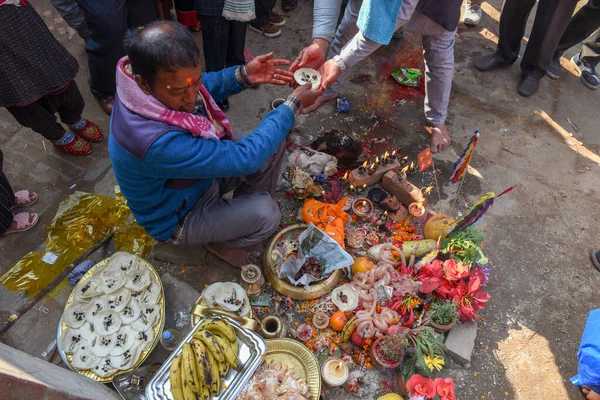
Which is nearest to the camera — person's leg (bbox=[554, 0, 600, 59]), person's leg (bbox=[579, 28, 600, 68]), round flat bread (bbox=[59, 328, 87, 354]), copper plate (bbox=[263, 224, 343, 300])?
round flat bread (bbox=[59, 328, 87, 354])

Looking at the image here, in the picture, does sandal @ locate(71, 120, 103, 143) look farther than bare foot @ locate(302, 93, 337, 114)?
No

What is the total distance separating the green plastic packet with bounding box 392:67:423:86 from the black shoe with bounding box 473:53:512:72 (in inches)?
37.0

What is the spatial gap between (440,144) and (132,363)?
364 cm

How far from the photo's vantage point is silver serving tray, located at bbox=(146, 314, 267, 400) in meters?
2.48

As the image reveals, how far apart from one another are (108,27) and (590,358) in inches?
194

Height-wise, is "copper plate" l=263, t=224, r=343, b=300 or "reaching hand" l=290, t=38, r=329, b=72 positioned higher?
"reaching hand" l=290, t=38, r=329, b=72

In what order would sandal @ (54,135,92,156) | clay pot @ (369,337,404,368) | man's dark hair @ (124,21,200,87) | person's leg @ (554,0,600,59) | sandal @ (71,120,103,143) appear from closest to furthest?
man's dark hair @ (124,21,200,87), clay pot @ (369,337,404,368), sandal @ (54,135,92,156), sandal @ (71,120,103,143), person's leg @ (554,0,600,59)

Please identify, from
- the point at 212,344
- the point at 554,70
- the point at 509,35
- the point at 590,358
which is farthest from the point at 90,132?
the point at 554,70

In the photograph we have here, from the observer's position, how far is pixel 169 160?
238 centimetres

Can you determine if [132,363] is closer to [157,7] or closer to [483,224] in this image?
[483,224]

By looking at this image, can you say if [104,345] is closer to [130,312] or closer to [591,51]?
[130,312]

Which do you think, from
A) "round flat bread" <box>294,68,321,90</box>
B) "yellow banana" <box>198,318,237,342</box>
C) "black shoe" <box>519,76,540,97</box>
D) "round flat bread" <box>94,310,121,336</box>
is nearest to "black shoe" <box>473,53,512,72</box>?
"black shoe" <box>519,76,540,97</box>

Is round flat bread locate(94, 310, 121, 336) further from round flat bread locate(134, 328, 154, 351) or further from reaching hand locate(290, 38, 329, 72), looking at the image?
reaching hand locate(290, 38, 329, 72)

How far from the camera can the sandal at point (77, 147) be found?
4.07 meters
